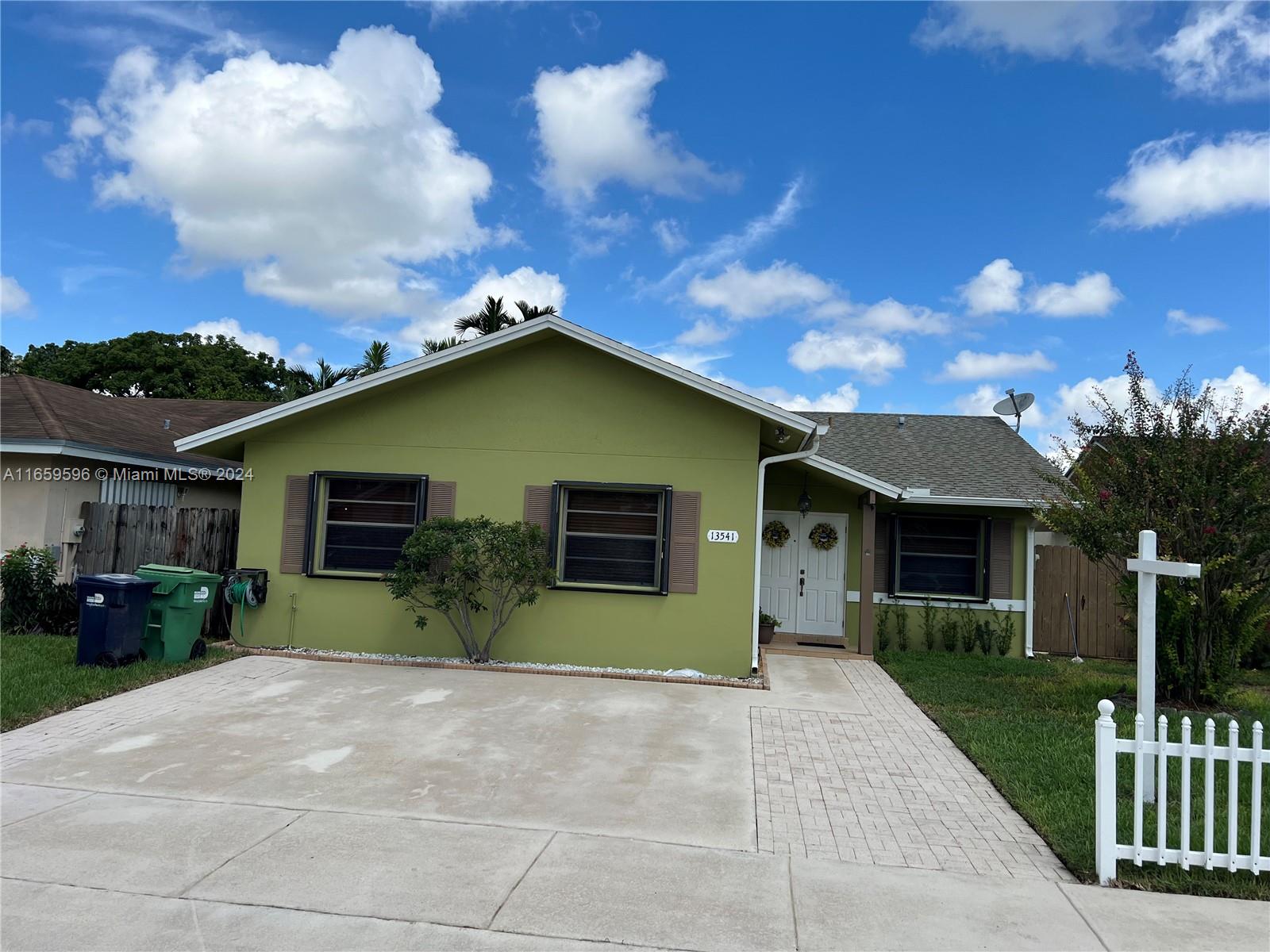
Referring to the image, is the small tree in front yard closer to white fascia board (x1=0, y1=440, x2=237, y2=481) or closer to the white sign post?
white fascia board (x1=0, y1=440, x2=237, y2=481)

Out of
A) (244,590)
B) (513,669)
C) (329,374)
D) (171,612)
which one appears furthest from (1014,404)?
(329,374)

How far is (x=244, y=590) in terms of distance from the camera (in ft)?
31.7

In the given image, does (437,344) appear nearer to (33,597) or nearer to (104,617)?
(33,597)

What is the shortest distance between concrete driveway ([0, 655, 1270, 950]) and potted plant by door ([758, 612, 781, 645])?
143 inches

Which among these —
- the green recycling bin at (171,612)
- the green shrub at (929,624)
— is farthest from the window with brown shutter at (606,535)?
the green shrub at (929,624)

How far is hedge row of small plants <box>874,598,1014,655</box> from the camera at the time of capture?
471 inches

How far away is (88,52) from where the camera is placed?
35.1 ft

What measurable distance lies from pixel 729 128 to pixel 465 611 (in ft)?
31.1

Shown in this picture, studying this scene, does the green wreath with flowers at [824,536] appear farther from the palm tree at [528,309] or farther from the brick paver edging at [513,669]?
the palm tree at [528,309]

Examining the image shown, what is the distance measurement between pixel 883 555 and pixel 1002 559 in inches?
73.4

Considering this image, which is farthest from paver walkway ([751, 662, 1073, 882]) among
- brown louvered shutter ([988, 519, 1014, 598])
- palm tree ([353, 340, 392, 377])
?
palm tree ([353, 340, 392, 377])

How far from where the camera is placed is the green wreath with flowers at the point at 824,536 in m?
12.1

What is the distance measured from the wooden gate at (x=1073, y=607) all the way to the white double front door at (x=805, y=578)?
3430 millimetres

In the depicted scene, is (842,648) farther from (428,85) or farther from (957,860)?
(428,85)
